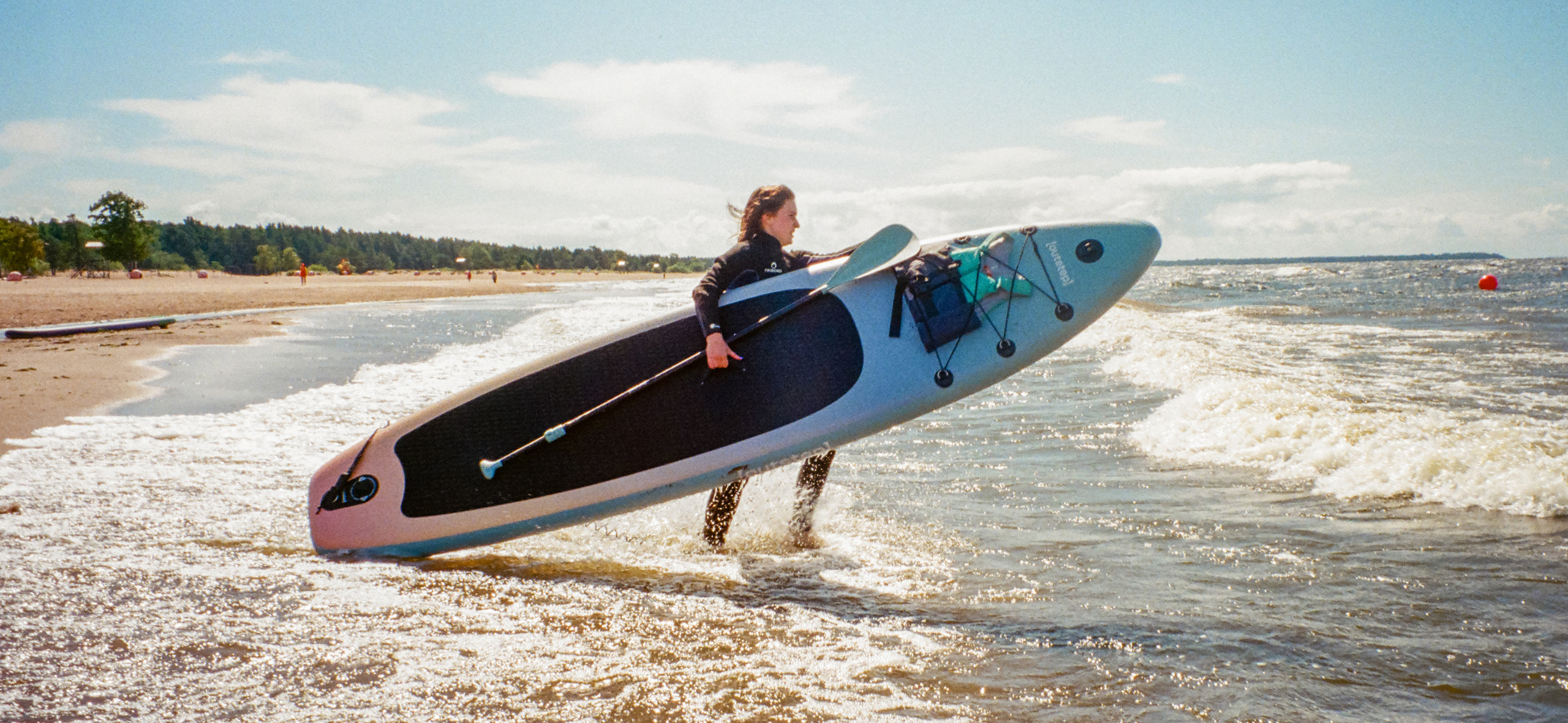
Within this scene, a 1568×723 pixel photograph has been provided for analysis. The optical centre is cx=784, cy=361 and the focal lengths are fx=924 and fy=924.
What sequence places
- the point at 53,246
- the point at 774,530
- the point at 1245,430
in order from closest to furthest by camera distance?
the point at 774,530 < the point at 1245,430 < the point at 53,246

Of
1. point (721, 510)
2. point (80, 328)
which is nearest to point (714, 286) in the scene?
point (721, 510)

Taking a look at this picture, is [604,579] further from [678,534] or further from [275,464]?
[275,464]

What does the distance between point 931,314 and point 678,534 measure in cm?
182

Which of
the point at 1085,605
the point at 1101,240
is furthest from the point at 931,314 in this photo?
the point at 1085,605

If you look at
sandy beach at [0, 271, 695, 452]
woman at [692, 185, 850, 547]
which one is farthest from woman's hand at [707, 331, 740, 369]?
sandy beach at [0, 271, 695, 452]

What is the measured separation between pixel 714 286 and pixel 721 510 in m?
1.19

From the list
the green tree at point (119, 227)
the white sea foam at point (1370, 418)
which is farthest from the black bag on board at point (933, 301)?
the green tree at point (119, 227)

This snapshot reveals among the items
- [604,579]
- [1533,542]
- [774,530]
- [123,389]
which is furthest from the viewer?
[123,389]

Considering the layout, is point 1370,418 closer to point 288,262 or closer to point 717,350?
point 717,350

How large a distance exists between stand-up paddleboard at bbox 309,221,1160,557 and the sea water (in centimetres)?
23

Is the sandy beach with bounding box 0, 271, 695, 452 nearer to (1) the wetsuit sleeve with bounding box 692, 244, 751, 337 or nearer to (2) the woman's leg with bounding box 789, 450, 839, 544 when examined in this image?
(1) the wetsuit sleeve with bounding box 692, 244, 751, 337

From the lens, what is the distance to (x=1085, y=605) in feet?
12.2

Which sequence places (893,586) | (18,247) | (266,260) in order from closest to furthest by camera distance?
(893,586) → (18,247) → (266,260)

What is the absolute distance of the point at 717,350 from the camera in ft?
15.1
